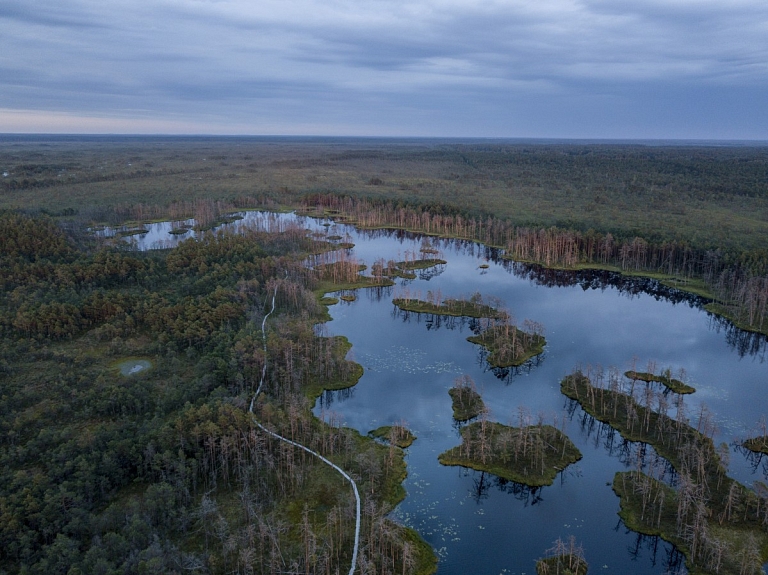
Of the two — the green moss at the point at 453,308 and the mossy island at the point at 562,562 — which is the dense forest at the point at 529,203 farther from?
the mossy island at the point at 562,562

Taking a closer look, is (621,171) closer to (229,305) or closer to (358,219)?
(358,219)

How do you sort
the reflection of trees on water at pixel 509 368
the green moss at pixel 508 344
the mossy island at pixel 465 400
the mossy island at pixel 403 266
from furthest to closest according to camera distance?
the mossy island at pixel 403 266
the green moss at pixel 508 344
the reflection of trees on water at pixel 509 368
the mossy island at pixel 465 400

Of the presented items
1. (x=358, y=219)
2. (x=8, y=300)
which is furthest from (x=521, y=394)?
(x=358, y=219)

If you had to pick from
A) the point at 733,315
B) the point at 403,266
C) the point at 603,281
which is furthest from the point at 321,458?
the point at 603,281

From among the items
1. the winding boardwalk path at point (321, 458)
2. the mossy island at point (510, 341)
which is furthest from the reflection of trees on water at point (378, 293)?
the winding boardwalk path at point (321, 458)

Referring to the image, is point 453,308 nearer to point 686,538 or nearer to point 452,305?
point 452,305

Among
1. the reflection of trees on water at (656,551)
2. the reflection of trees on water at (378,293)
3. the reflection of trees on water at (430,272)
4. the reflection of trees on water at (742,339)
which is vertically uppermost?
the reflection of trees on water at (430,272)
